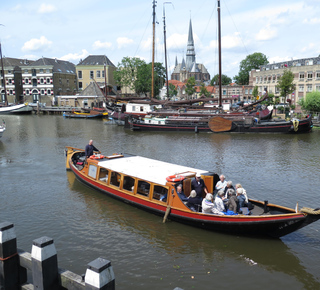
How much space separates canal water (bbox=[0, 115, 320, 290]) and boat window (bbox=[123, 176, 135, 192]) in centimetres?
101

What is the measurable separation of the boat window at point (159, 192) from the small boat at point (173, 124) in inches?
1135

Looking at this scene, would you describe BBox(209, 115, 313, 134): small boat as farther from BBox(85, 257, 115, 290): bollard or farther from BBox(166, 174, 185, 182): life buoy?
BBox(85, 257, 115, 290): bollard

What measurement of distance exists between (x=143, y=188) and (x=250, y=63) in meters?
107

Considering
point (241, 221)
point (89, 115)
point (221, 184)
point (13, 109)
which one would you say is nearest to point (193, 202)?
point (221, 184)

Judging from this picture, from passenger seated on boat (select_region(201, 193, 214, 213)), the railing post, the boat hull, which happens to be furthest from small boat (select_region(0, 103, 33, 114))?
the railing post

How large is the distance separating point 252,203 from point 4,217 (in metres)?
11.0

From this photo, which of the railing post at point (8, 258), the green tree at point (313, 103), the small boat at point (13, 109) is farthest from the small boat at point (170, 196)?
the small boat at point (13, 109)

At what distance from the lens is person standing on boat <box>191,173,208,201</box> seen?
1328 centimetres

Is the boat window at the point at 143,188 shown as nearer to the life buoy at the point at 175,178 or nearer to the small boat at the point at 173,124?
the life buoy at the point at 175,178

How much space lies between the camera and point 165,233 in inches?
502

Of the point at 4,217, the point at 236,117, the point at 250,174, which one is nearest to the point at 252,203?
the point at 250,174

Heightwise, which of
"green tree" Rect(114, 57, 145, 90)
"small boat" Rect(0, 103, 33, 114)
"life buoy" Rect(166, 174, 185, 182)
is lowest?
"life buoy" Rect(166, 174, 185, 182)

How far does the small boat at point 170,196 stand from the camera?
11.3m

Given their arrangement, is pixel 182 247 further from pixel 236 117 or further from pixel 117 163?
pixel 236 117
